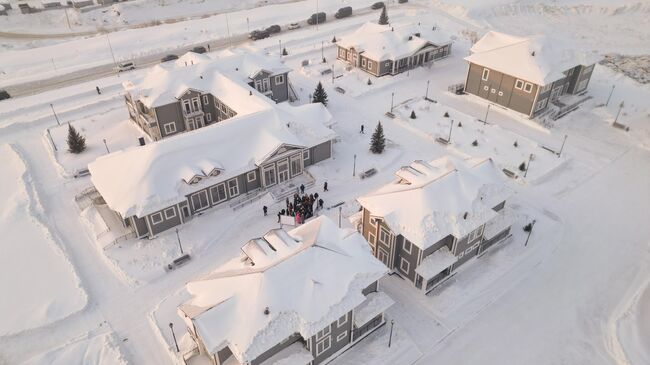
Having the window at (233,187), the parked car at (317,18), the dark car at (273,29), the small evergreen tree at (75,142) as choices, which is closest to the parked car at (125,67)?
the small evergreen tree at (75,142)

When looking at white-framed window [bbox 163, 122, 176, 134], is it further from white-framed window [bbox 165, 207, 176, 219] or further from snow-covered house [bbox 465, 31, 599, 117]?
snow-covered house [bbox 465, 31, 599, 117]

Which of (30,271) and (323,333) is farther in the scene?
(30,271)

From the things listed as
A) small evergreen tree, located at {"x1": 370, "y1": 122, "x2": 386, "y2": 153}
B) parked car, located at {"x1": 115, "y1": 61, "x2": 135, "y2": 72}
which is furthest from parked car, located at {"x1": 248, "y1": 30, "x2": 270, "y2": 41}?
small evergreen tree, located at {"x1": 370, "y1": 122, "x2": 386, "y2": 153}

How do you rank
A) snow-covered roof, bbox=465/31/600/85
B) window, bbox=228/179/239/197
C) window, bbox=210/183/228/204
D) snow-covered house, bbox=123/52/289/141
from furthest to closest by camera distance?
snow-covered roof, bbox=465/31/600/85
snow-covered house, bbox=123/52/289/141
window, bbox=228/179/239/197
window, bbox=210/183/228/204

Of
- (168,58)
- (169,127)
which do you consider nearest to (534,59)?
(169,127)

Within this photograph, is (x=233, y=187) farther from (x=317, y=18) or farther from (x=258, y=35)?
(x=317, y=18)

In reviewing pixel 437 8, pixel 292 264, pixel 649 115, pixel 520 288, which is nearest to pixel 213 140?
pixel 292 264
